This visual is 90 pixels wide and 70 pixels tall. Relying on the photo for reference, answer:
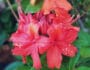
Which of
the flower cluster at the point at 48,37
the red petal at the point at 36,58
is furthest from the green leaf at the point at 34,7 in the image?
the red petal at the point at 36,58

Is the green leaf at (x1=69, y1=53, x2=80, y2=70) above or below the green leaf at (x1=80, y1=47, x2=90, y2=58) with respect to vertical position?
below

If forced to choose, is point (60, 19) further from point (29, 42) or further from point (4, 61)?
point (4, 61)

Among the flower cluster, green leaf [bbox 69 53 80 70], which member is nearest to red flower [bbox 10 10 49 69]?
the flower cluster

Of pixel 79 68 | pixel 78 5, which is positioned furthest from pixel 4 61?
pixel 79 68

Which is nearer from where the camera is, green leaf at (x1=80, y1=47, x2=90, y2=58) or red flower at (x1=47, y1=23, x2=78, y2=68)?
red flower at (x1=47, y1=23, x2=78, y2=68)

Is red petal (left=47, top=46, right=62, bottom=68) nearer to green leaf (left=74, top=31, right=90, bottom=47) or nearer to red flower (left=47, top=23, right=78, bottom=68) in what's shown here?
red flower (left=47, top=23, right=78, bottom=68)

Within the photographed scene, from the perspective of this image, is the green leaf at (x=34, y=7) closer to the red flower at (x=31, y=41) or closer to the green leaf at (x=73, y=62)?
the red flower at (x=31, y=41)

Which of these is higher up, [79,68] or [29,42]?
[29,42]
